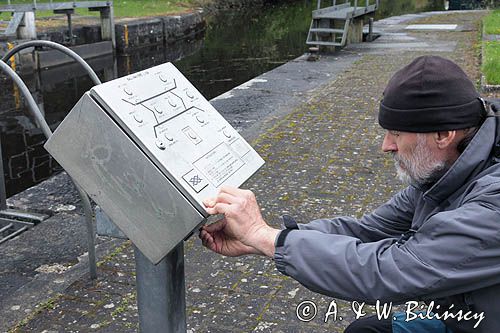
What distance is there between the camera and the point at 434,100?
175 centimetres

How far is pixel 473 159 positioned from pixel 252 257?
7.36 feet

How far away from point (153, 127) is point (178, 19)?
19.7m

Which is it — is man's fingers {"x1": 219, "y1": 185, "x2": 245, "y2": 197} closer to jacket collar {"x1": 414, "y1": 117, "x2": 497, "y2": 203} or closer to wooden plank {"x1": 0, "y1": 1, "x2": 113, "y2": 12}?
jacket collar {"x1": 414, "y1": 117, "x2": 497, "y2": 203}

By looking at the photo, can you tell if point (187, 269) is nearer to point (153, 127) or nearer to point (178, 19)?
point (153, 127)

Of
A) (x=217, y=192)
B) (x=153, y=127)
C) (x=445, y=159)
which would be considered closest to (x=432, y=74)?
(x=445, y=159)

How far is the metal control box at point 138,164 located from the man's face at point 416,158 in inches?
20.4

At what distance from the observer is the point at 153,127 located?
1.95 m

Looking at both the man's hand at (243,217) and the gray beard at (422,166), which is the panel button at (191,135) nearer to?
the man's hand at (243,217)

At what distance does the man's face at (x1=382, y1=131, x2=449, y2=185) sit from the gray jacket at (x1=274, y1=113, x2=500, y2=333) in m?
0.05

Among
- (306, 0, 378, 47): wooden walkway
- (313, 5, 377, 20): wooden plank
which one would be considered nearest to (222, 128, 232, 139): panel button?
(306, 0, 378, 47): wooden walkway

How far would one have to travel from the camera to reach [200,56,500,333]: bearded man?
1.64 metres

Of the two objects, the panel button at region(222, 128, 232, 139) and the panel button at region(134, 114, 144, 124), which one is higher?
the panel button at region(134, 114, 144, 124)

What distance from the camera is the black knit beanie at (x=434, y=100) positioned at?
1.75 m

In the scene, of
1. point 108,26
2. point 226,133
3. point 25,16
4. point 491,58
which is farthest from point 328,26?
point 226,133
